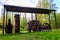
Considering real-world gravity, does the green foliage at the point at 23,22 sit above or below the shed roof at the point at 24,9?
below

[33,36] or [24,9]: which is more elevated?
[24,9]

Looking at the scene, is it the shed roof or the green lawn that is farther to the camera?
the shed roof

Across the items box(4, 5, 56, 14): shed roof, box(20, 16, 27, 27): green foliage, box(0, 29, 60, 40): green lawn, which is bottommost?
box(0, 29, 60, 40): green lawn

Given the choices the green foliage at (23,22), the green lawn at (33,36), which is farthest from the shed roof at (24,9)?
the green lawn at (33,36)

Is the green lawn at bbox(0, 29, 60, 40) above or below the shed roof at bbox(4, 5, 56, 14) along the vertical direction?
below

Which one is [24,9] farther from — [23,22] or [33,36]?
[33,36]

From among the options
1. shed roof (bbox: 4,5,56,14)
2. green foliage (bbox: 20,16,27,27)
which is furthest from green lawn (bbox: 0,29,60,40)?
shed roof (bbox: 4,5,56,14)

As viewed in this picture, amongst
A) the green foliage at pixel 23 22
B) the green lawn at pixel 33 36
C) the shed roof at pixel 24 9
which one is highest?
the shed roof at pixel 24 9

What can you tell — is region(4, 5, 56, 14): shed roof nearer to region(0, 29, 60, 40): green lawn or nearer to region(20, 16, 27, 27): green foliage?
region(20, 16, 27, 27): green foliage

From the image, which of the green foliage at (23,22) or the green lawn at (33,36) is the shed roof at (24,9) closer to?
the green foliage at (23,22)

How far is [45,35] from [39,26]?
1.14 feet

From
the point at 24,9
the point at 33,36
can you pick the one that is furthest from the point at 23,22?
the point at 33,36

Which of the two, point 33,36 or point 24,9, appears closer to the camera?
point 33,36

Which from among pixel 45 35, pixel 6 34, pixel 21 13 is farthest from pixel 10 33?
pixel 45 35
